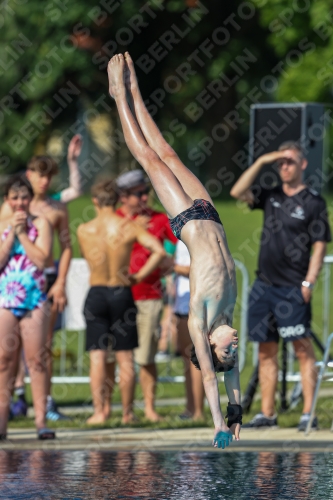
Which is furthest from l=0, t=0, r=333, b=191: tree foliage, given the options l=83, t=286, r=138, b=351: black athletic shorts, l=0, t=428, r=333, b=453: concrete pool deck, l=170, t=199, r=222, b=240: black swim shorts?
l=170, t=199, r=222, b=240: black swim shorts

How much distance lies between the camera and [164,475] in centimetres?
709

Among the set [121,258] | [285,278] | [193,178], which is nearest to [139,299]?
[121,258]

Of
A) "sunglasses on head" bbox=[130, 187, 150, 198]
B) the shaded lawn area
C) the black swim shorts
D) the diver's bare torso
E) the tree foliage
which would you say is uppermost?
the tree foliage

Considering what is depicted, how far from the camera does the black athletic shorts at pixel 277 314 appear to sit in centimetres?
955

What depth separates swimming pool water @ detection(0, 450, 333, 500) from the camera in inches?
250

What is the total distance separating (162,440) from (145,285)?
2045mm

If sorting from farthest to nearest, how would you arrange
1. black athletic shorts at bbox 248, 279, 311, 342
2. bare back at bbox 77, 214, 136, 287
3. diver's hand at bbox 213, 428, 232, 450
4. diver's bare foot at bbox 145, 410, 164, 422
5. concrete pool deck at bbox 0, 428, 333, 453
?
diver's bare foot at bbox 145, 410, 164, 422 → bare back at bbox 77, 214, 136, 287 → black athletic shorts at bbox 248, 279, 311, 342 → concrete pool deck at bbox 0, 428, 333, 453 → diver's hand at bbox 213, 428, 232, 450

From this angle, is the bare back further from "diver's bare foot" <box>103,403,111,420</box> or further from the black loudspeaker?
the black loudspeaker

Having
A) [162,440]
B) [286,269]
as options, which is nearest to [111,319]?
[162,440]

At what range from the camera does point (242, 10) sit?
105 ft

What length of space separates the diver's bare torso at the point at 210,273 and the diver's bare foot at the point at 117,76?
1.33 m

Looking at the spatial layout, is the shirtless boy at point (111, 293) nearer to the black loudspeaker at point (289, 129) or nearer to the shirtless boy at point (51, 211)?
the shirtless boy at point (51, 211)

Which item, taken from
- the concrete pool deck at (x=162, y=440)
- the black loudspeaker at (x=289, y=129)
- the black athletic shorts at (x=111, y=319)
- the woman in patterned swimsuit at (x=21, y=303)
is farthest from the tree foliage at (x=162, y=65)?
the woman in patterned swimsuit at (x=21, y=303)

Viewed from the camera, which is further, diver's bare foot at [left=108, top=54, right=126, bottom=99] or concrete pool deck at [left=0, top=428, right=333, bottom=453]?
concrete pool deck at [left=0, top=428, right=333, bottom=453]
